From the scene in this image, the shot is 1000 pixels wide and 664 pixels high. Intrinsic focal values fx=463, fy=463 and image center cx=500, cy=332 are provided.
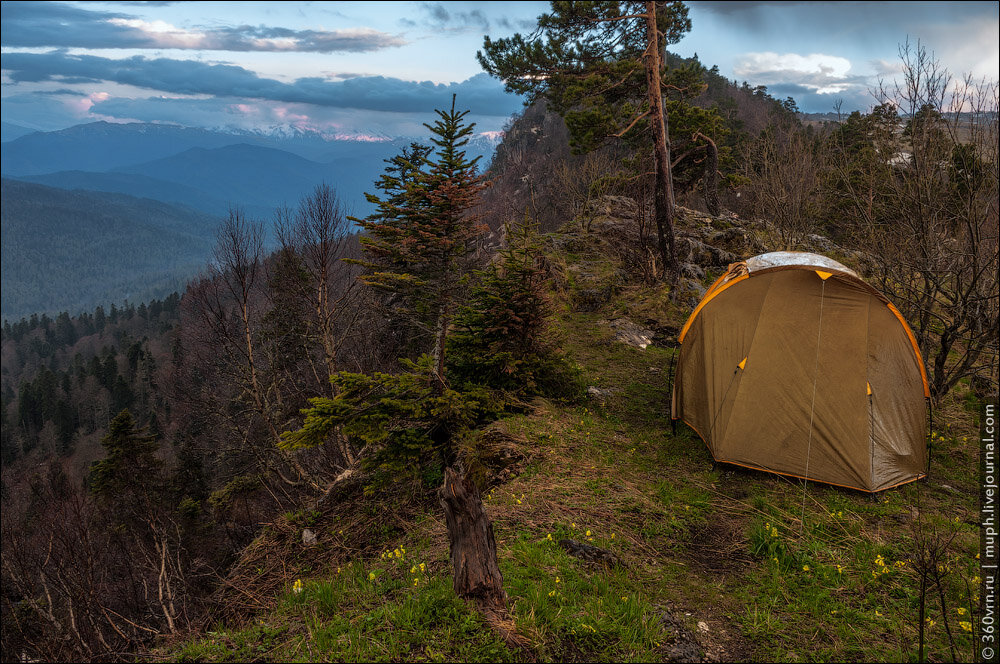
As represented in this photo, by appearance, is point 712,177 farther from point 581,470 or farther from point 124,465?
→ point 124,465

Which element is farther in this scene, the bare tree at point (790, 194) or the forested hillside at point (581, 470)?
the bare tree at point (790, 194)

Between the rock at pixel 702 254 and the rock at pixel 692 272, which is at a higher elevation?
the rock at pixel 702 254

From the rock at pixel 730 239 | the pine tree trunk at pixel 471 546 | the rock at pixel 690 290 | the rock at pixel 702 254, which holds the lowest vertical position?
the pine tree trunk at pixel 471 546

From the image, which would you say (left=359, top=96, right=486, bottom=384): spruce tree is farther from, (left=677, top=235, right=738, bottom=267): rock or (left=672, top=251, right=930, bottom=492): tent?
(left=677, top=235, right=738, bottom=267): rock

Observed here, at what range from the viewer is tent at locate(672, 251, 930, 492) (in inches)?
245

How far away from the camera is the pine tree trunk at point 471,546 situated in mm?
3771

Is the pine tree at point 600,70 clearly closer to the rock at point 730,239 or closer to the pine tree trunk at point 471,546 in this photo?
the rock at point 730,239

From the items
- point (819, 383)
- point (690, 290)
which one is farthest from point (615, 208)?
point (819, 383)

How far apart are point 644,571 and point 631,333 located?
29.3 ft

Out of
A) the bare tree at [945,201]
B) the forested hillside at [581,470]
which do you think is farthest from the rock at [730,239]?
the bare tree at [945,201]

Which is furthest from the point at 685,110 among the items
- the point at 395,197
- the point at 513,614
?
the point at 513,614

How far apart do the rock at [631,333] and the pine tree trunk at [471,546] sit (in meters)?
9.52

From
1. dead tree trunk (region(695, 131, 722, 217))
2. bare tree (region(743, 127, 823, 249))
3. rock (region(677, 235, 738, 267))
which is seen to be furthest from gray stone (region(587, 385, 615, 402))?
dead tree trunk (region(695, 131, 722, 217))

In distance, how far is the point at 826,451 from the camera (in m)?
6.29
